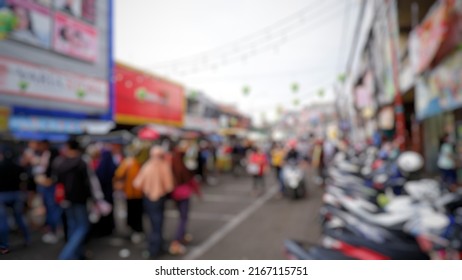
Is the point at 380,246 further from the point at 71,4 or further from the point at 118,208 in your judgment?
the point at 118,208

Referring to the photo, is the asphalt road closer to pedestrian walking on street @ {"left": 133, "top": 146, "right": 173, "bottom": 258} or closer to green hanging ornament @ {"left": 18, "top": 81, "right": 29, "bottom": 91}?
pedestrian walking on street @ {"left": 133, "top": 146, "right": 173, "bottom": 258}

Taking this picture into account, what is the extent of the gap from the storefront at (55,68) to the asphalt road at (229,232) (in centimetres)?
247

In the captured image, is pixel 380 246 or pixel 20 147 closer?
pixel 380 246

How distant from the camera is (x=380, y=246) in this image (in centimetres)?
214

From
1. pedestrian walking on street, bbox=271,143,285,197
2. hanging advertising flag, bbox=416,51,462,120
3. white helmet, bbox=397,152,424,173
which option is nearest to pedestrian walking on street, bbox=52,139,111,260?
white helmet, bbox=397,152,424,173

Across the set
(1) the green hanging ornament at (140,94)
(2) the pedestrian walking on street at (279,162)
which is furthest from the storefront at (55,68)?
(2) the pedestrian walking on street at (279,162)

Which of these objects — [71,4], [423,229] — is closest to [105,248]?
[71,4]

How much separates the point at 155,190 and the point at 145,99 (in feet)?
36.5

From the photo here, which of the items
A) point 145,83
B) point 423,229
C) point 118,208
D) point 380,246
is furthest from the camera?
point 145,83

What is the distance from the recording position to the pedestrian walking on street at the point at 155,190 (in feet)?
11.9

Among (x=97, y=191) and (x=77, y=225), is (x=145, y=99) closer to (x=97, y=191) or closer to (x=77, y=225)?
(x=97, y=191)

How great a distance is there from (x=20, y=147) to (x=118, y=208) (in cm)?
659

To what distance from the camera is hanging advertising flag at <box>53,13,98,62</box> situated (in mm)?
4919
